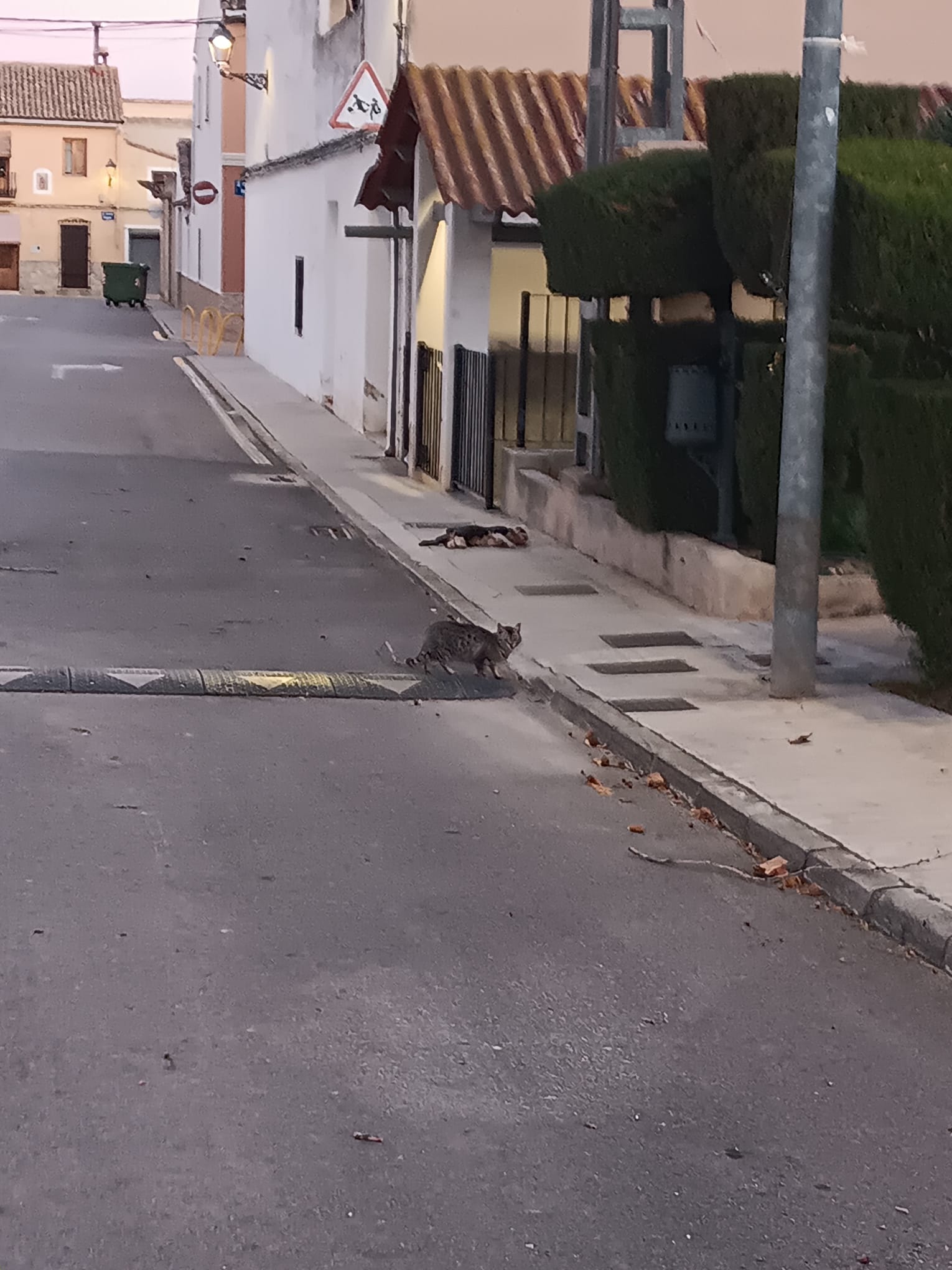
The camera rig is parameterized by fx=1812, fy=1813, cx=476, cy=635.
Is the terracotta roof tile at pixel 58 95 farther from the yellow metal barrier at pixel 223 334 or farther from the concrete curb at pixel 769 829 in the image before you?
the concrete curb at pixel 769 829

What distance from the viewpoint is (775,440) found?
10.4 m

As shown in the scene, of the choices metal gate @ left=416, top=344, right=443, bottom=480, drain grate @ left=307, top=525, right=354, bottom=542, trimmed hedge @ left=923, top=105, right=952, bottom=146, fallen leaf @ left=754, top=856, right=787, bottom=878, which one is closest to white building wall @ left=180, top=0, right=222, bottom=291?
metal gate @ left=416, top=344, right=443, bottom=480

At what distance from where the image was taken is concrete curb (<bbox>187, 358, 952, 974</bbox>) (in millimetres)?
5668

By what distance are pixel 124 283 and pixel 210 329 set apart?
72.9ft

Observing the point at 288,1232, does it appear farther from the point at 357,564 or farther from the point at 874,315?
the point at 357,564

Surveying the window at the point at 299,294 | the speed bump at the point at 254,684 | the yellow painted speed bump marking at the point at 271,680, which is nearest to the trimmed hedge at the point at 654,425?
the speed bump at the point at 254,684

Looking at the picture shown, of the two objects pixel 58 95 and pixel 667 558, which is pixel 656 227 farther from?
pixel 58 95

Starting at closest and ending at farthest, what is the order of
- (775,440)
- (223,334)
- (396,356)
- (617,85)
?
1. (775,440)
2. (617,85)
3. (396,356)
4. (223,334)

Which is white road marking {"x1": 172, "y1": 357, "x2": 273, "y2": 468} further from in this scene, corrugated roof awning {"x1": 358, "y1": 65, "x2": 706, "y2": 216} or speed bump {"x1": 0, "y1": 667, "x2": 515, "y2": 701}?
speed bump {"x1": 0, "y1": 667, "x2": 515, "y2": 701}

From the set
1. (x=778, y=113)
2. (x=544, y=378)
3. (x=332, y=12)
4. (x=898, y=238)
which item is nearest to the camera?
(x=898, y=238)

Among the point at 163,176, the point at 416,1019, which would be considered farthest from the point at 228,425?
Result: the point at 163,176

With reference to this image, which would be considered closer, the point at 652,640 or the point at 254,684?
the point at 254,684

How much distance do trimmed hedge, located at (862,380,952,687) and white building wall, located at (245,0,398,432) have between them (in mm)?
12259

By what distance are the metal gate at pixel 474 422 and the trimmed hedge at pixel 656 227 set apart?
4.23 metres
